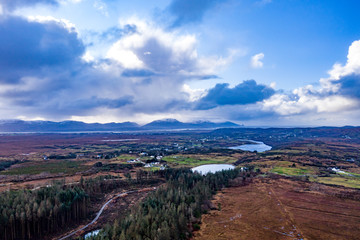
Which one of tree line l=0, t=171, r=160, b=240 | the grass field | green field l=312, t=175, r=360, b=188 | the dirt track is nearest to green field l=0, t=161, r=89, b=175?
tree line l=0, t=171, r=160, b=240

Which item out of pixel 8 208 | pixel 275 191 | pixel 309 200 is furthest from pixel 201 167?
pixel 8 208

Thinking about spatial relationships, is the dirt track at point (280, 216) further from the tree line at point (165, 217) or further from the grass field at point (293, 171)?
the grass field at point (293, 171)

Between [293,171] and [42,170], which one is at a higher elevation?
[42,170]

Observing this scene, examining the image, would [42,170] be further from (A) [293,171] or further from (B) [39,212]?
(A) [293,171]

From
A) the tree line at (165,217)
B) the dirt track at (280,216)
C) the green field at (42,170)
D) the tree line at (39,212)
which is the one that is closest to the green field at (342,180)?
the dirt track at (280,216)

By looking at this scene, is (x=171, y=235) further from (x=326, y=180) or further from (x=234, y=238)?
(x=326, y=180)

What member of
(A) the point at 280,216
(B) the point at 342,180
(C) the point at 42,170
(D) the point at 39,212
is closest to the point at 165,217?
(D) the point at 39,212

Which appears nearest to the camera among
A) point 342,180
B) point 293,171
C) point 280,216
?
point 280,216

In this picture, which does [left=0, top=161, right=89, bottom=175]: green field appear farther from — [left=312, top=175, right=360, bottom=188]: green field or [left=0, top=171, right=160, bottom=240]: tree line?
[left=312, top=175, right=360, bottom=188]: green field
